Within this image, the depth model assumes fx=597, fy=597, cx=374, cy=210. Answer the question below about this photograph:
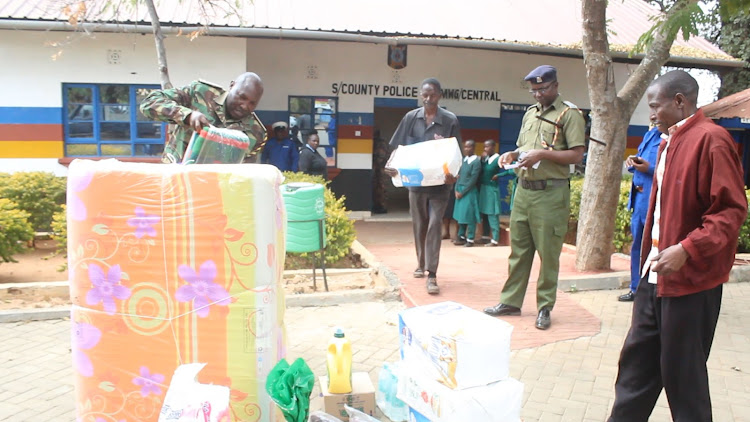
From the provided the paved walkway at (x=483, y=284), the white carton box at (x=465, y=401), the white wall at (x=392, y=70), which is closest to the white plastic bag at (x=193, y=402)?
the white carton box at (x=465, y=401)

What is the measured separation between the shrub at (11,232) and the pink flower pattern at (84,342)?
400 centimetres

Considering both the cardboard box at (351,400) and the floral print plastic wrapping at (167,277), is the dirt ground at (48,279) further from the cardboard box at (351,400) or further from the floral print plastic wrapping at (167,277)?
the floral print plastic wrapping at (167,277)

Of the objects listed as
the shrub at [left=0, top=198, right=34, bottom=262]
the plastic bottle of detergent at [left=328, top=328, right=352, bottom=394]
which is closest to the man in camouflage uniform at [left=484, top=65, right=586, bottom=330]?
the plastic bottle of detergent at [left=328, top=328, right=352, bottom=394]

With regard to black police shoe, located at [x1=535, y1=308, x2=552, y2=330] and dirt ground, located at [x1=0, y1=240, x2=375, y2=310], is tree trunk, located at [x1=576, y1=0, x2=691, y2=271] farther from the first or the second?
dirt ground, located at [x1=0, y1=240, x2=375, y2=310]

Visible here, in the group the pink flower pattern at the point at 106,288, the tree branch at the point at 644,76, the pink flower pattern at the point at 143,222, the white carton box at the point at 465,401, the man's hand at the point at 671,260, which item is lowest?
the white carton box at the point at 465,401

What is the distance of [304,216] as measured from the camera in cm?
531

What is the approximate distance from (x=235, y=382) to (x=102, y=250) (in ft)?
2.78

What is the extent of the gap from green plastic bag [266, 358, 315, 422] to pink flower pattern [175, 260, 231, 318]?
1.30 ft

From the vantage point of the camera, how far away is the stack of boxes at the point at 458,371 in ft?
9.37

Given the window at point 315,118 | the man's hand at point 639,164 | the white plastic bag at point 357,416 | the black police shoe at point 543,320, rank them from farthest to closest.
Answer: the window at point 315,118 → the man's hand at point 639,164 → the black police shoe at point 543,320 → the white plastic bag at point 357,416

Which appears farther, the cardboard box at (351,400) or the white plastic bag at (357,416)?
the cardboard box at (351,400)

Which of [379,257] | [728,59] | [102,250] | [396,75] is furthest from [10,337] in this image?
[728,59]

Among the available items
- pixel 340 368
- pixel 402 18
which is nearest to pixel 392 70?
pixel 402 18

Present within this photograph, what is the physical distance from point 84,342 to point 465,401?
1794 millimetres
